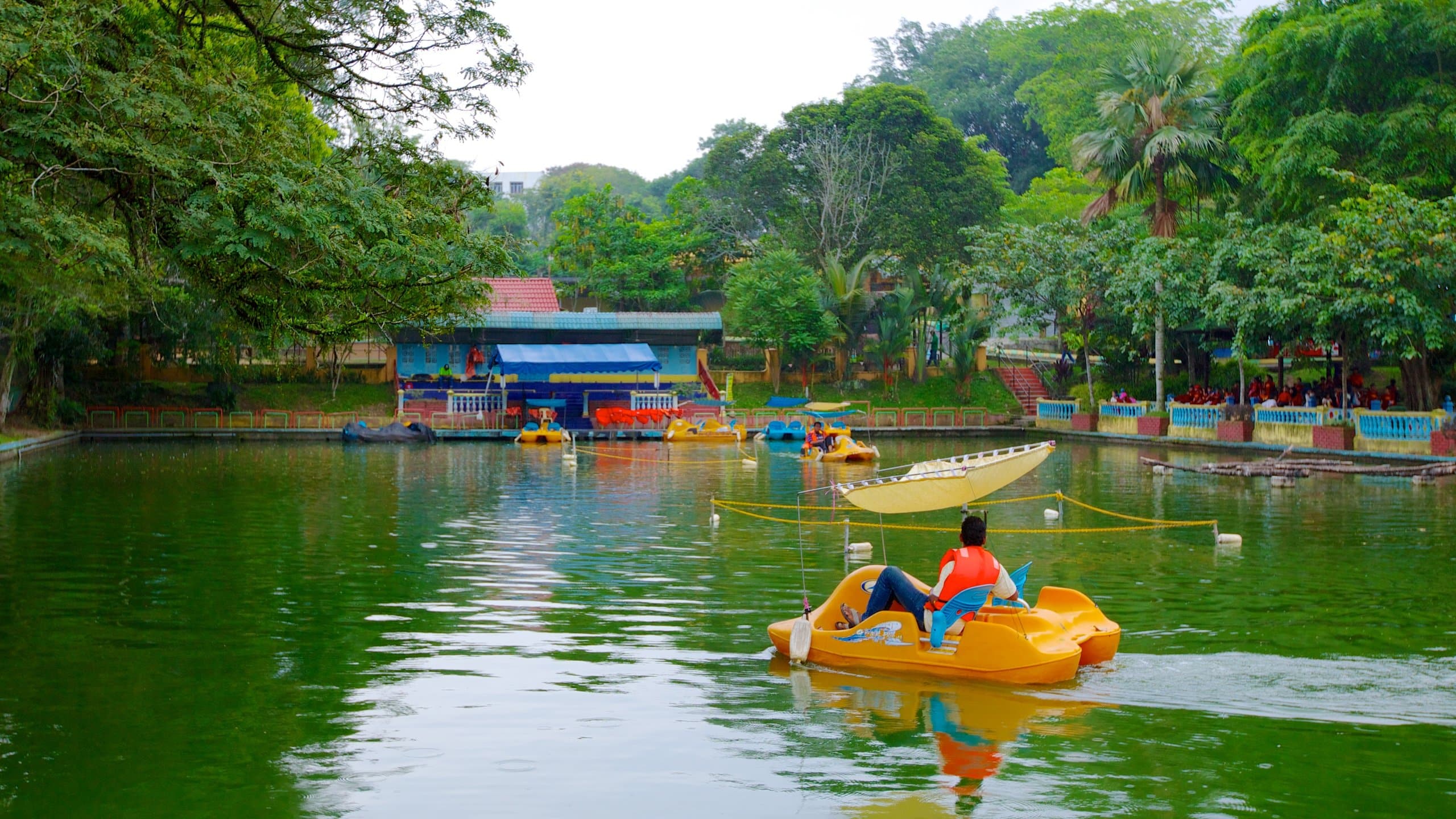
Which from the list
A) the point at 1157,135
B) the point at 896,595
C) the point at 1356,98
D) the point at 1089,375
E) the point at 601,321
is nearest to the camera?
the point at 896,595

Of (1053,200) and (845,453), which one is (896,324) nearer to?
(1053,200)

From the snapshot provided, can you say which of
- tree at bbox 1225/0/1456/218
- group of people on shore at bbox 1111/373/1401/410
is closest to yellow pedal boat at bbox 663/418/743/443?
group of people on shore at bbox 1111/373/1401/410

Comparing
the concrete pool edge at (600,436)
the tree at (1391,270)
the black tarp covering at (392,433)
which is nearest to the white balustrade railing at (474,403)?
the concrete pool edge at (600,436)

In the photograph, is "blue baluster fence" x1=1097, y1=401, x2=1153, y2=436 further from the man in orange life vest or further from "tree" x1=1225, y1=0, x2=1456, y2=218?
the man in orange life vest

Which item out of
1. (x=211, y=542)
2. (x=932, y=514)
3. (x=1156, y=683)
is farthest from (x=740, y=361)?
(x=1156, y=683)

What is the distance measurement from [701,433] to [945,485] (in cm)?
2991

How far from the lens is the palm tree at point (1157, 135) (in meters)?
41.0

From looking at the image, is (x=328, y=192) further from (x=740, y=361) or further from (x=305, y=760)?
(x=740, y=361)

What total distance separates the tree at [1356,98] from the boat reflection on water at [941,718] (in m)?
25.5

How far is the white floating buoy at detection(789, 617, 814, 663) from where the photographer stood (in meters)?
10.6

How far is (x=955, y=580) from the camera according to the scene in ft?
33.6

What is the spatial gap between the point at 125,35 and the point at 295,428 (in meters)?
31.5

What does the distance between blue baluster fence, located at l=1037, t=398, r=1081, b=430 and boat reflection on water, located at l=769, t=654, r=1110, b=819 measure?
3716 cm

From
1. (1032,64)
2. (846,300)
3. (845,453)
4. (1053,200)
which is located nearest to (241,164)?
(845,453)
